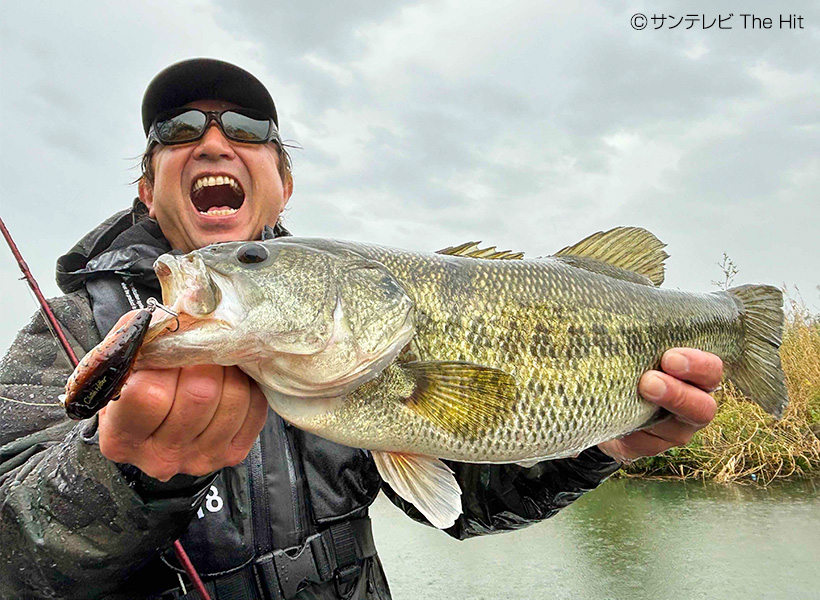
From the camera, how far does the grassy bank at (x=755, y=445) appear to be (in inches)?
267

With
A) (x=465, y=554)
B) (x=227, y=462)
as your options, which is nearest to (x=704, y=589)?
(x=465, y=554)

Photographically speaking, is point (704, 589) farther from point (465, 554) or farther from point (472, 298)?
point (472, 298)

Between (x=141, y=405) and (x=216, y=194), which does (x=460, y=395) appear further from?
(x=216, y=194)

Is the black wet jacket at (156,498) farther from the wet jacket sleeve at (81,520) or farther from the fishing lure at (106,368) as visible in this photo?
the fishing lure at (106,368)

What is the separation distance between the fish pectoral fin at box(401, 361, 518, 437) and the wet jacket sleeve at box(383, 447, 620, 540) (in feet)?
3.42

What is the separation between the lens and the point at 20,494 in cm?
169

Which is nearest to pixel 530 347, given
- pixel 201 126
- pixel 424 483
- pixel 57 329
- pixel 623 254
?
pixel 424 483

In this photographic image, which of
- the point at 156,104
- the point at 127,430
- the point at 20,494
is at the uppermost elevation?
the point at 156,104

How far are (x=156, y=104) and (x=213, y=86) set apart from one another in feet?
0.96

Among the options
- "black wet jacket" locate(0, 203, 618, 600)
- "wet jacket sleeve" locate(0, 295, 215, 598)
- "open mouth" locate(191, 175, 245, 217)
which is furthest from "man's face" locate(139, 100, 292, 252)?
"wet jacket sleeve" locate(0, 295, 215, 598)

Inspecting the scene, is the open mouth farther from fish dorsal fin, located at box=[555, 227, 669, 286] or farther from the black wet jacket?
fish dorsal fin, located at box=[555, 227, 669, 286]

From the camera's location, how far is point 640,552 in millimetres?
5090

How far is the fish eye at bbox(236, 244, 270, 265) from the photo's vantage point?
1677mm

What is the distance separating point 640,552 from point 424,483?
3986 mm
